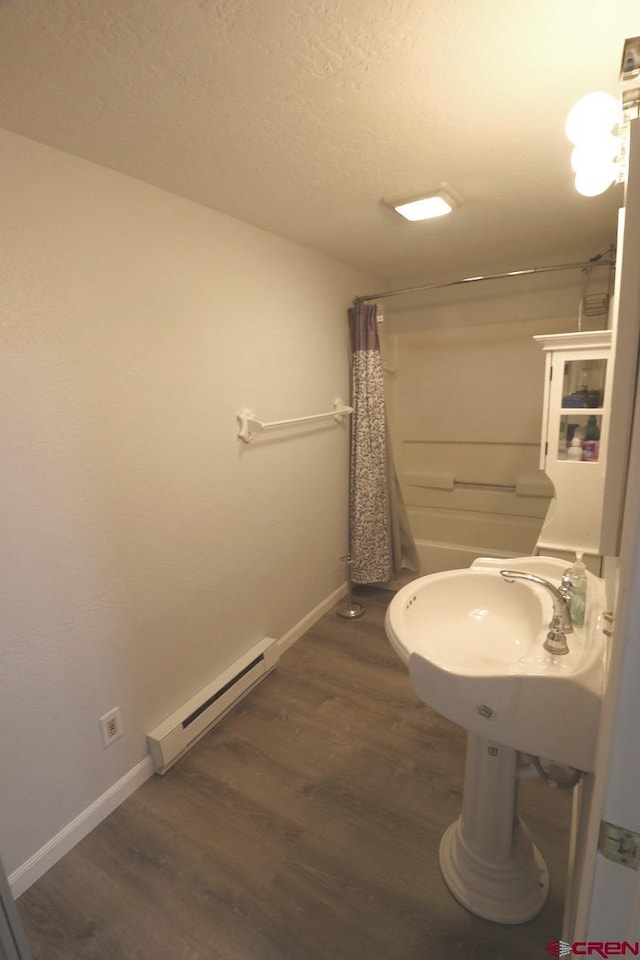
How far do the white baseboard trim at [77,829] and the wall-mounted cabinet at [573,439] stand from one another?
193 centimetres

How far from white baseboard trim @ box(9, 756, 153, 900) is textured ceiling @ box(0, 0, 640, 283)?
6.67 ft

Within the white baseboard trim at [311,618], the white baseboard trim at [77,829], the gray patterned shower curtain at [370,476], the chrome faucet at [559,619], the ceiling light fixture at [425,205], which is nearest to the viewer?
the chrome faucet at [559,619]

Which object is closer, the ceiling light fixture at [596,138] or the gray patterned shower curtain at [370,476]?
the ceiling light fixture at [596,138]

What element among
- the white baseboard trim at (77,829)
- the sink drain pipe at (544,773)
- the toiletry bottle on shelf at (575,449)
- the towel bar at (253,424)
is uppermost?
the towel bar at (253,424)

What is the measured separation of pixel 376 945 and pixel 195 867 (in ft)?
1.85

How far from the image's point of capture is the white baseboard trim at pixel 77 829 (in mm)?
1292

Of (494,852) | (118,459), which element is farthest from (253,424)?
(494,852)

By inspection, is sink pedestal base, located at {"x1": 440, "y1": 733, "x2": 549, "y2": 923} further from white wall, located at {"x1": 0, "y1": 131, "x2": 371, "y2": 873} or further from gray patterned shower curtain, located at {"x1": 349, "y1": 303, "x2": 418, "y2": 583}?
gray patterned shower curtain, located at {"x1": 349, "y1": 303, "x2": 418, "y2": 583}

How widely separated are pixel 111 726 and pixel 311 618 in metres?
1.32

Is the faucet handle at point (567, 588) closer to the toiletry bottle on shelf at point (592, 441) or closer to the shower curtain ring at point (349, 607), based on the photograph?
the toiletry bottle on shelf at point (592, 441)

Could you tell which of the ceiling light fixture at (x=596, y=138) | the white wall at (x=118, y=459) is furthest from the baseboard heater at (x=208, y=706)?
the ceiling light fixture at (x=596, y=138)

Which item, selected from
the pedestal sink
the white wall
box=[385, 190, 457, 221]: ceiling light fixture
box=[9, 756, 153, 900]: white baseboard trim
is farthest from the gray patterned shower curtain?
box=[9, 756, 153, 900]: white baseboard trim

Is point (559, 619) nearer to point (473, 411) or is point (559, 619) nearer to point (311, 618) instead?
point (311, 618)

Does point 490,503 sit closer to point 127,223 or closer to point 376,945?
point 376,945
